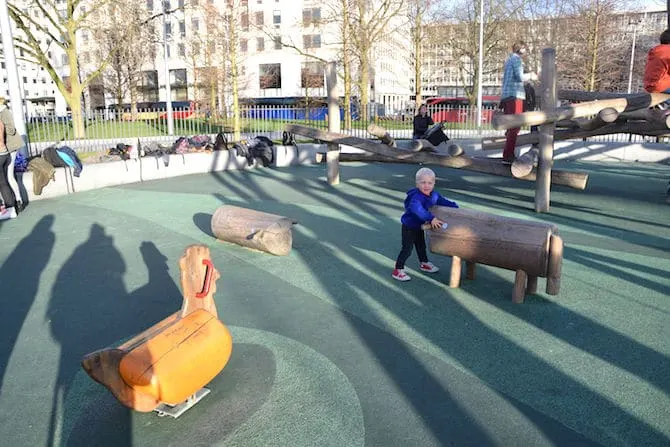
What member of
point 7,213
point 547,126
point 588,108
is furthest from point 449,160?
point 7,213

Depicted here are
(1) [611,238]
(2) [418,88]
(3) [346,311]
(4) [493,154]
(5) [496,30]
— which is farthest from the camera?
(5) [496,30]

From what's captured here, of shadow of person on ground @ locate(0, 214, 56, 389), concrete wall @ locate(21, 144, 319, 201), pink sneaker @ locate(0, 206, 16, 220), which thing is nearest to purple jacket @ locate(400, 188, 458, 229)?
shadow of person on ground @ locate(0, 214, 56, 389)

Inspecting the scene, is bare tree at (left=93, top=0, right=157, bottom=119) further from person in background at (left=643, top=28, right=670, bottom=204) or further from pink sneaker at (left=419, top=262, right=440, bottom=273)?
pink sneaker at (left=419, top=262, right=440, bottom=273)

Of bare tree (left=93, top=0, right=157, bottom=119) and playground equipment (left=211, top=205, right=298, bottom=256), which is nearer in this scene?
playground equipment (left=211, top=205, right=298, bottom=256)

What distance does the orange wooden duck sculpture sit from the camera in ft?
10.2

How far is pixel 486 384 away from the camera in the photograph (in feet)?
12.0

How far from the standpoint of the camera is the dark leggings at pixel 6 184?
933cm

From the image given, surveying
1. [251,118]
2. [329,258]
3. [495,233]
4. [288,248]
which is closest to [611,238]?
[495,233]

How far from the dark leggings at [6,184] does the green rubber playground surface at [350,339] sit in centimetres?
93

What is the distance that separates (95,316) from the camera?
493 centimetres

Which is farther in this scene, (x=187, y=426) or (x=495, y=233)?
(x=495, y=233)

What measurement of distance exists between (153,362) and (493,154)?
15963 millimetres

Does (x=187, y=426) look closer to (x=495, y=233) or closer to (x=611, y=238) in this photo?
(x=495, y=233)

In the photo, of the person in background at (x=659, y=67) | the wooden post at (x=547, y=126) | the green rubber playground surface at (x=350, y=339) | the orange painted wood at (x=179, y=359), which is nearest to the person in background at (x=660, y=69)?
the person in background at (x=659, y=67)
